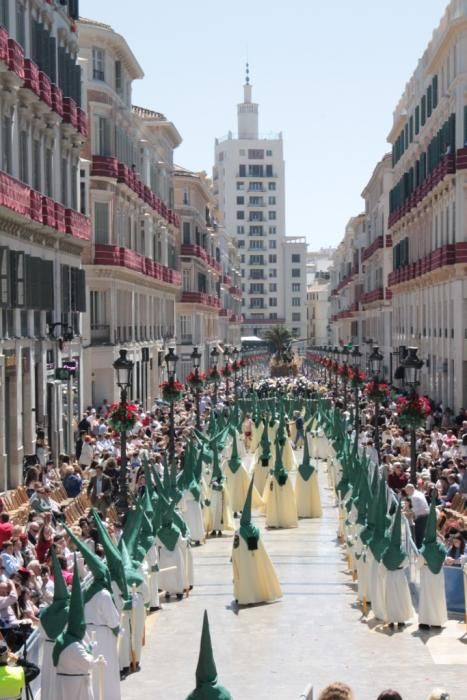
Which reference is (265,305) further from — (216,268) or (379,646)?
(379,646)

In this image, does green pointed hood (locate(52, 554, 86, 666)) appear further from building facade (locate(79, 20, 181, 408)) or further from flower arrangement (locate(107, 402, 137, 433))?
building facade (locate(79, 20, 181, 408))

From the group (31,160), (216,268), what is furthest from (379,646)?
(216,268)

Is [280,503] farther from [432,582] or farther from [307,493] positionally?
[432,582]

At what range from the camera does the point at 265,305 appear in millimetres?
158625

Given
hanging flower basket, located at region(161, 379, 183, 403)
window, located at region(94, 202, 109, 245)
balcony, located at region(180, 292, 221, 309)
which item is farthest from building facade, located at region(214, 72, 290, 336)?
hanging flower basket, located at region(161, 379, 183, 403)

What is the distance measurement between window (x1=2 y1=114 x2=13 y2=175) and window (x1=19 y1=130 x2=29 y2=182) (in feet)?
5.13

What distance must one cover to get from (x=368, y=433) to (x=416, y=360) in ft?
43.6

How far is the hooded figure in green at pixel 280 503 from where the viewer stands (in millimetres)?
27625

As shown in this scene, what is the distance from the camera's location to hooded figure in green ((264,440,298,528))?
27.6 metres

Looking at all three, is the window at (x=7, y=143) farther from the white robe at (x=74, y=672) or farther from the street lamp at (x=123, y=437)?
the white robe at (x=74, y=672)

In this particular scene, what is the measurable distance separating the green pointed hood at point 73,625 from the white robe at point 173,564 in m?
7.09

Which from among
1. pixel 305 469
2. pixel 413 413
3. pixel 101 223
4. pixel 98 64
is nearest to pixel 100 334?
pixel 101 223

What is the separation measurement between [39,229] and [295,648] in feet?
63.2

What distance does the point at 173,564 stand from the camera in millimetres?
19828
